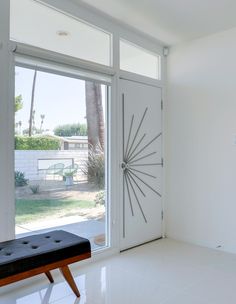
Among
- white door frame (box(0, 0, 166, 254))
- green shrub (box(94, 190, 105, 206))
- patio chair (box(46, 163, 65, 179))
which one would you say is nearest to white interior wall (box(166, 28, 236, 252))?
white door frame (box(0, 0, 166, 254))

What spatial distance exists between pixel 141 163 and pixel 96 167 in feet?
2.42

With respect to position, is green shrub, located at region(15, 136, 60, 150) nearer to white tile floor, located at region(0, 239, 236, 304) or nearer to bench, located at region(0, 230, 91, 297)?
bench, located at region(0, 230, 91, 297)

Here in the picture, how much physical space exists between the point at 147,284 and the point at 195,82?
2.60 m

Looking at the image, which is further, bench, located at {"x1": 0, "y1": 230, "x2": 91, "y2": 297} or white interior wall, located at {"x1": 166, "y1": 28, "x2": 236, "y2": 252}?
white interior wall, located at {"x1": 166, "y1": 28, "x2": 236, "y2": 252}

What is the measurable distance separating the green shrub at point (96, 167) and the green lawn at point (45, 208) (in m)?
0.26

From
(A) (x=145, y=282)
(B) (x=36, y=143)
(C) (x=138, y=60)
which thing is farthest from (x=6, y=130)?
(C) (x=138, y=60)

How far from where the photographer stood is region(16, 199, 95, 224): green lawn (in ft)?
9.25

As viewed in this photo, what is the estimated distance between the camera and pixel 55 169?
10.2 feet

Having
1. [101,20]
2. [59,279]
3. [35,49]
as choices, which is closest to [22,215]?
[59,279]

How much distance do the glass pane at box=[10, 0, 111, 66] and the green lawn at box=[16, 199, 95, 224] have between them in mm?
1527

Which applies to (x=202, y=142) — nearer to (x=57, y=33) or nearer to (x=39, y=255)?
(x=57, y=33)

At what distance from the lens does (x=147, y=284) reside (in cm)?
275

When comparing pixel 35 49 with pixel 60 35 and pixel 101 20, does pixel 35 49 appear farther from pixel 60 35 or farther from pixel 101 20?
pixel 101 20

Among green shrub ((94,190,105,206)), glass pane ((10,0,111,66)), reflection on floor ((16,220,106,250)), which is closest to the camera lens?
glass pane ((10,0,111,66))
